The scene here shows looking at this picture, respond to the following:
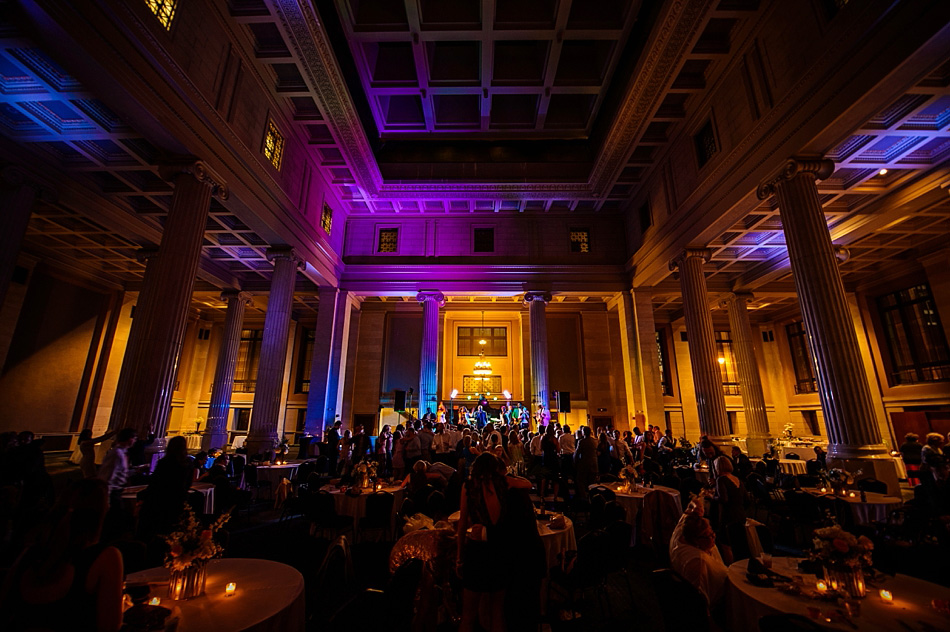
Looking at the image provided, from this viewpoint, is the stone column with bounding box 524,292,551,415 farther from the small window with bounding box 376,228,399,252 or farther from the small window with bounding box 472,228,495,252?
the small window with bounding box 376,228,399,252

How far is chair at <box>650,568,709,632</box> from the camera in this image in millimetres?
2760

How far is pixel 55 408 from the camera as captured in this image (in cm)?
1453

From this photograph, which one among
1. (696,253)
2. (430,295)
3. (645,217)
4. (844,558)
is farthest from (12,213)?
(645,217)

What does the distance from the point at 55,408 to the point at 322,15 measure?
16898 mm

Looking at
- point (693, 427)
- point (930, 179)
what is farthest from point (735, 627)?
point (693, 427)

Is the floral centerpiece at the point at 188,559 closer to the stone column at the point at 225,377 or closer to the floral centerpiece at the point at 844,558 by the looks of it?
the floral centerpiece at the point at 844,558

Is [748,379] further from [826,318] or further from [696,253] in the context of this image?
[826,318]

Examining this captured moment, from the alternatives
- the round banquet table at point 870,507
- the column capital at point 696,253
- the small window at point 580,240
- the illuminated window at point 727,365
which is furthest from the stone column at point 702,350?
the illuminated window at point 727,365

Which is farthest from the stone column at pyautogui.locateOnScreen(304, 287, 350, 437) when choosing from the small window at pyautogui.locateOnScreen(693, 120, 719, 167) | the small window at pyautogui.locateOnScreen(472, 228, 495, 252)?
the small window at pyautogui.locateOnScreen(693, 120, 719, 167)

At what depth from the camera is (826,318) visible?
8.03 metres

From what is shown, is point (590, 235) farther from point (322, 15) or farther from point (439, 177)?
point (322, 15)

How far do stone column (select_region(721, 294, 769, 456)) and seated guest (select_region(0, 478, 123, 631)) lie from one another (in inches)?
711

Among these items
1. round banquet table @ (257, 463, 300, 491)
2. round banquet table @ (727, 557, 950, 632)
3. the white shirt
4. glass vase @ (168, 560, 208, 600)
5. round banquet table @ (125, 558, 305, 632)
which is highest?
the white shirt

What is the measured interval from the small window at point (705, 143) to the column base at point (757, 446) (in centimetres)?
1047
